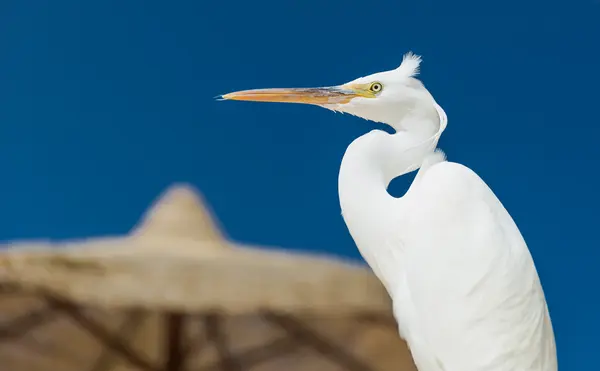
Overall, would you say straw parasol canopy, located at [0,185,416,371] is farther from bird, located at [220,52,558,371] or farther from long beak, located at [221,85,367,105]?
long beak, located at [221,85,367,105]

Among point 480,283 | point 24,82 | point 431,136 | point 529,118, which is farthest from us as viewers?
point 24,82

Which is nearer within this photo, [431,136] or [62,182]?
[431,136]

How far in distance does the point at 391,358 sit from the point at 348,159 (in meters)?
0.49

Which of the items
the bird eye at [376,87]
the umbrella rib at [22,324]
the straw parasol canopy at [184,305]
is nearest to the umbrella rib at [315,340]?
the straw parasol canopy at [184,305]

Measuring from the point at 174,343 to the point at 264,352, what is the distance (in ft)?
0.80

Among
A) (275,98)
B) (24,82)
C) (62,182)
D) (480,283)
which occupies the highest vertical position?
(24,82)

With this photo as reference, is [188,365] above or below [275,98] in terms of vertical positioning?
below

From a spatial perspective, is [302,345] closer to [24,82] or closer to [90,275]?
[90,275]

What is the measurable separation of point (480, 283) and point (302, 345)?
671mm

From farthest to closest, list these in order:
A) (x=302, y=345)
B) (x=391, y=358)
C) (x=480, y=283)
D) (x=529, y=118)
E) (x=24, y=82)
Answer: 1. (x=24, y=82)
2. (x=529, y=118)
3. (x=302, y=345)
4. (x=391, y=358)
5. (x=480, y=283)

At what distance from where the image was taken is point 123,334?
133 centimetres

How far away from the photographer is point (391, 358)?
1.11 metres

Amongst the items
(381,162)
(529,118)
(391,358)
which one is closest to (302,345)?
(391,358)

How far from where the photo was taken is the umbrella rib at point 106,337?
4.09 ft
